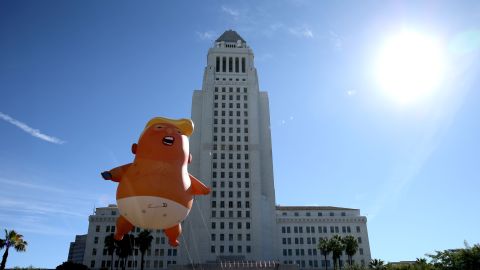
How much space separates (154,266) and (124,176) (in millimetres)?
72805

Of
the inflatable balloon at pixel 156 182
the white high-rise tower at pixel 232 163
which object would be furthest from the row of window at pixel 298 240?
the inflatable balloon at pixel 156 182

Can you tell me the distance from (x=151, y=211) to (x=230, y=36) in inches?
3567

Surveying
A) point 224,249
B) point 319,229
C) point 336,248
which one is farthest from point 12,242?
point 319,229

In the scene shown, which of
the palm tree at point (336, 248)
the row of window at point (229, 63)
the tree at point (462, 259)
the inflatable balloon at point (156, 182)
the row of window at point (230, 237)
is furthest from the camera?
the row of window at point (229, 63)

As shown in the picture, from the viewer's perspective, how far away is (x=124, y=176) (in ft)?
69.4

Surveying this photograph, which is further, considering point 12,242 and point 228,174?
point 228,174

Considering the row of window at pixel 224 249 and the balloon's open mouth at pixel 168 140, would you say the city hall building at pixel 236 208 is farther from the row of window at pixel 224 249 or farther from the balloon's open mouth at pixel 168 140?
the balloon's open mouth at pixel 168 140

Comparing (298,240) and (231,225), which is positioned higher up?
(231,225)

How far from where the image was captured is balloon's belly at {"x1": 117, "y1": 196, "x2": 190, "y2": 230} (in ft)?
65.0

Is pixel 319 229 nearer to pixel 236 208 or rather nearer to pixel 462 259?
pixel 236 208

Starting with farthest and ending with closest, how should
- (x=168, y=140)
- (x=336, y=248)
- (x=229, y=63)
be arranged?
(x=229, y=63), (x=336, y=248), (x=168, y=140)

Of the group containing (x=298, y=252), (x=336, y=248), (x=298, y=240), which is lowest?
(x=336, y=248)

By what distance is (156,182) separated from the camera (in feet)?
65.9

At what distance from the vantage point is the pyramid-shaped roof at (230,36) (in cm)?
10381
